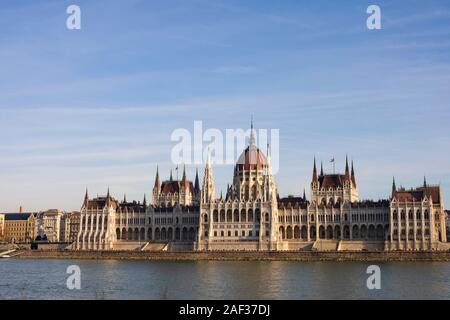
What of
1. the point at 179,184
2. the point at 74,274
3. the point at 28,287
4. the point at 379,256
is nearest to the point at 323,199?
the point at 379,256

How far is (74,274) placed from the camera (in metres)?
82.4

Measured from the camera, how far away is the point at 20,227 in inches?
7549

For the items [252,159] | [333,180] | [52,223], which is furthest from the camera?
[52,223]

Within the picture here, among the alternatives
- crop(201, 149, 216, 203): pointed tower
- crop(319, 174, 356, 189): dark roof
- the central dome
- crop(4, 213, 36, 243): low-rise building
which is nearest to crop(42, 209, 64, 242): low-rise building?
crop(4, 213, 36, 243): low-rise building

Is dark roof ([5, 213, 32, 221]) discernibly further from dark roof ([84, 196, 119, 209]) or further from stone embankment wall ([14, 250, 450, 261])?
stone embankment wall ([14, 250, 450, 261])

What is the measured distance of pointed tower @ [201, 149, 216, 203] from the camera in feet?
451

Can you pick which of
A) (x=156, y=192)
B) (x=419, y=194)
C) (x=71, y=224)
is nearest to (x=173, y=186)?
(x=156, y=192)

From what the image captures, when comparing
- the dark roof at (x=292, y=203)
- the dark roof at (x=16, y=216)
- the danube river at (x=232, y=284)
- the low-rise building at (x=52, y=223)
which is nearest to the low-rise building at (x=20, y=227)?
the dark roof at (x=16, y=216)

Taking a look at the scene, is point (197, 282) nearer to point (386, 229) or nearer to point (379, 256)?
point (379, 256)

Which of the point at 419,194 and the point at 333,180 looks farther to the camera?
the point at 333,180

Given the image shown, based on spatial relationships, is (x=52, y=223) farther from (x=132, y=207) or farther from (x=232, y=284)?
(x=232, y=284)

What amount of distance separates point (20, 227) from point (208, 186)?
7970 centimetres

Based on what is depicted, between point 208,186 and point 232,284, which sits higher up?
point 208,186
